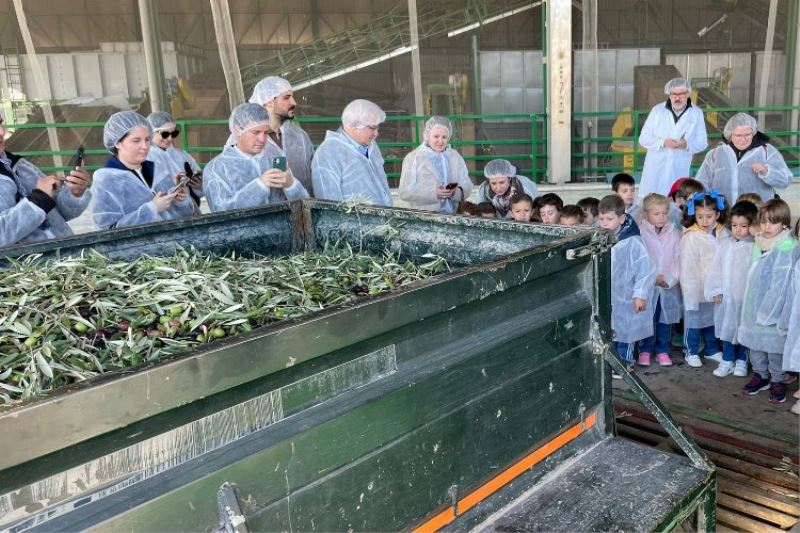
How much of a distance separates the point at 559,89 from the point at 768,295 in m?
5.68

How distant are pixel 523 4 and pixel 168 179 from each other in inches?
290

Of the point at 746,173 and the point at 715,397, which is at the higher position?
the point at 746,173

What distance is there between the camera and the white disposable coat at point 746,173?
582 centimetres

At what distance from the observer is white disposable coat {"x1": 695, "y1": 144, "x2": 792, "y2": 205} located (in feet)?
19.1

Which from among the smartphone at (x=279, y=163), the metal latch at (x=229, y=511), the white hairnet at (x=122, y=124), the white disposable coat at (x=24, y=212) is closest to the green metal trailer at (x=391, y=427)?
the metal latch at (x=229, y=511)

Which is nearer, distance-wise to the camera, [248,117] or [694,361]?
[248,117]

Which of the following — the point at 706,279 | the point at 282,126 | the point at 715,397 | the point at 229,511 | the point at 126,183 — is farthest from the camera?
the point at 282,126

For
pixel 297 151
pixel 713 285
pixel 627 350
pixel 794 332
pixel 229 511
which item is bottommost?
pixel 627 350

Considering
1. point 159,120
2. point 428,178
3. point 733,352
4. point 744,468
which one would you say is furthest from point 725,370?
point 159,120

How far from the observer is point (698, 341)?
481 centimetres

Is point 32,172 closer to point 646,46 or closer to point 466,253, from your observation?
point 466,253

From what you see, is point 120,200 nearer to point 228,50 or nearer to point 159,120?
point 159,120

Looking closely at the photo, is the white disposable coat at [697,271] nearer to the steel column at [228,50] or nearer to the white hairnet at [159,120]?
the white hairnet at [159,120]

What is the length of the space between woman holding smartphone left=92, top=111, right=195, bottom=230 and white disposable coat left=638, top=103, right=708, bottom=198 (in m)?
4.75
